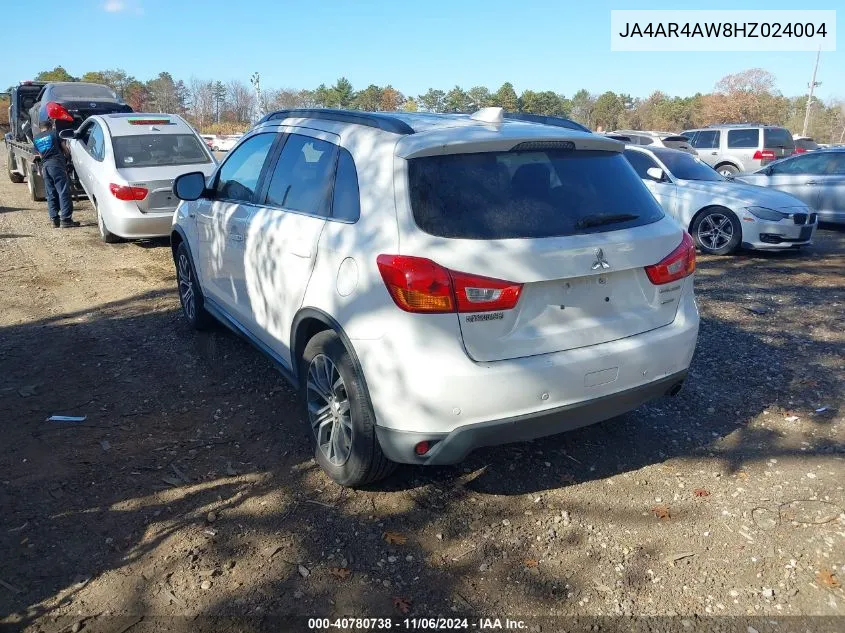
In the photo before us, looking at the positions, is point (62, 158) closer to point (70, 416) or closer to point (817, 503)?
point (70, 416)

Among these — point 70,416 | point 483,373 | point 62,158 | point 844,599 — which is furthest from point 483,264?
point 62,158

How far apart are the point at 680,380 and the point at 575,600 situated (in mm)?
1317

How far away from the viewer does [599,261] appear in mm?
3059

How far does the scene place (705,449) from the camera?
3.94 meters

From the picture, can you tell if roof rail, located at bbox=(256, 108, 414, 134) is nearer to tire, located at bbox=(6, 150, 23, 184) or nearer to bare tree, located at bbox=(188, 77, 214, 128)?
tire, located at bbox=(6, 150, 23, 184)

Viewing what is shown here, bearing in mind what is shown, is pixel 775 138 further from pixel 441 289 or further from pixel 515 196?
pixel 441 289

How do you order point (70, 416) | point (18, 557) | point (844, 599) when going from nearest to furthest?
point (844, 599) < point (18, 557) < point (70, 416)

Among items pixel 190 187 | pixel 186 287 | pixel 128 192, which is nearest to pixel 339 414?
pixel 190 187

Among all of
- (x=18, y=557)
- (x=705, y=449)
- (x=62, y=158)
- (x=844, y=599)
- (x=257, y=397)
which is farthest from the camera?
(x=62, y=158)

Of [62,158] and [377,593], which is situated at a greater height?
[62,158]

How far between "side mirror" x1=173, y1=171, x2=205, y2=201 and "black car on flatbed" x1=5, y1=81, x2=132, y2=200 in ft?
28.4

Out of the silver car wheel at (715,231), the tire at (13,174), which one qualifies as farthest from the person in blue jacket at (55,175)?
the silver car wheel at (715,231)

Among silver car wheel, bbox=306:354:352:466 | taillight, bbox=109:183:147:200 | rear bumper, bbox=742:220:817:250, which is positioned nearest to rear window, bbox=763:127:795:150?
rear bumper, bbox=742:220:817:250

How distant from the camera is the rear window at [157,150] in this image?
30.5ft
